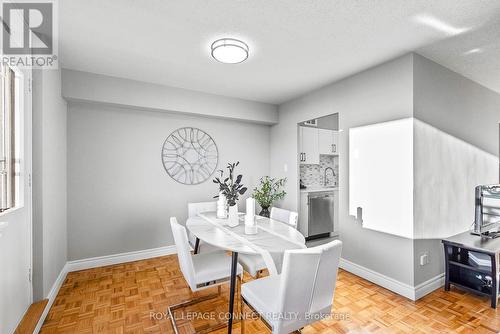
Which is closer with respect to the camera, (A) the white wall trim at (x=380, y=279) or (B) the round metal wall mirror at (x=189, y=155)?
(A) the white wall trim at (x=380, y=279)

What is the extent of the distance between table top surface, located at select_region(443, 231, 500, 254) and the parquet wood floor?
0.53m

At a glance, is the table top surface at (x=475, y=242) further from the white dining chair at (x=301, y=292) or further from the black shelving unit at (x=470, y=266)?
the white dining chair at (x=301, y=292)

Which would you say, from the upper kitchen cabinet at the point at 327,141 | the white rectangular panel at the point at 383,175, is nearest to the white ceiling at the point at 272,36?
the white rectangular panel at the point at 383,175

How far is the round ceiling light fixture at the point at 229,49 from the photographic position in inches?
84.7

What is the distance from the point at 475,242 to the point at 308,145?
2597 mm

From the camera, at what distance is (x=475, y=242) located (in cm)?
237

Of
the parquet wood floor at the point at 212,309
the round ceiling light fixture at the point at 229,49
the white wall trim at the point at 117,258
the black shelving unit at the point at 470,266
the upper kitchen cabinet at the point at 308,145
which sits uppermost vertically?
the round ceiling light fixture at the point at 229,49

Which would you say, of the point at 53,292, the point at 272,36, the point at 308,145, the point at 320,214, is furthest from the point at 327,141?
the point at 53,292

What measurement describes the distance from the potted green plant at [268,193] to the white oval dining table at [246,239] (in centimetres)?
134

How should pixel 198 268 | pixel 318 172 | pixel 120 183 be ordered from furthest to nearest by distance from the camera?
pixel 318 172
pixel 120 183
pixel 198 268

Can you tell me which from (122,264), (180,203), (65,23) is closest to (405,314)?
(180,203)

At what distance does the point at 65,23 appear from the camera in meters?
1.93

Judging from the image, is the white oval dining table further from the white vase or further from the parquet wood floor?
the parquet wood floor

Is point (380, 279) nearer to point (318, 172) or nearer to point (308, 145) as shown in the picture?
point (308, 145)
